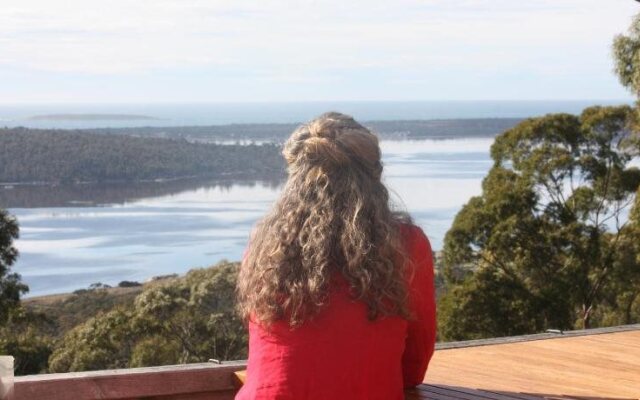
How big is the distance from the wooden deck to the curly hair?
26.6 inches

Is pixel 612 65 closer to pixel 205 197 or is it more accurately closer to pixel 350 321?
pixel 350 321

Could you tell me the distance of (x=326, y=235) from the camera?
2.53 metres

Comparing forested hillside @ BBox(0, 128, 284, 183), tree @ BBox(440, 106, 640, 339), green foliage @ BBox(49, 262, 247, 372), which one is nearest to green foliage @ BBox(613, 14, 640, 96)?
tree @ BBox(440, 106, 640, 339)

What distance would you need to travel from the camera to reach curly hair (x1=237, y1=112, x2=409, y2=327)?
8.32 ft

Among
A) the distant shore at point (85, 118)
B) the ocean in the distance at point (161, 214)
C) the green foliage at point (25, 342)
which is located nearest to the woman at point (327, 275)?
the green foliage at point (25, 342)

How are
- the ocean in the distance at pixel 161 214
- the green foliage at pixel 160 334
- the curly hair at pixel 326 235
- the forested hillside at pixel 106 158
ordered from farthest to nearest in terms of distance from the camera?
the forested hillside at pixel 106 158
the ocean in the distance at pixel 161 214
the green foliage at pixel 160 334
the curly hair at pixel 326 235

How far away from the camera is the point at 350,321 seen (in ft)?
8.52

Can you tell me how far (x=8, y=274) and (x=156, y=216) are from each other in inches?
1128

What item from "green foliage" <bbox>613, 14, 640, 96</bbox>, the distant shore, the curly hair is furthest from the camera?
the distant shore

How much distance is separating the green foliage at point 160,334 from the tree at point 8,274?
1366 millimetres

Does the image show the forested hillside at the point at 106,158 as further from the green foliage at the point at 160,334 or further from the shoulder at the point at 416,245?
the shoulder at the point at 416,245

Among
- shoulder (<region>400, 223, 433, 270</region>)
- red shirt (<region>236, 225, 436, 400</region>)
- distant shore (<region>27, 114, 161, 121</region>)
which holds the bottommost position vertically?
distant shore (<region>27, 114, 161, 121</region>)

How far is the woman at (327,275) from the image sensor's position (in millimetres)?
2543

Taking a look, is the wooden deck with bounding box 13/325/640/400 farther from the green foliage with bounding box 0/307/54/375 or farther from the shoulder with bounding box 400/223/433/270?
the green foliage with bounding box 0/307/54/375
